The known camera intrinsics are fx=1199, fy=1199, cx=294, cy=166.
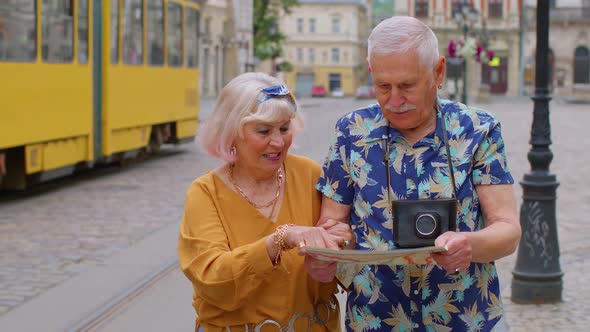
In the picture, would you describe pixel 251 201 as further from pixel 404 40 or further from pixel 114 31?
pixel 114 31

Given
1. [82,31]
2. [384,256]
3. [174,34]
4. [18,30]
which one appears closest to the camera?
[384,256]

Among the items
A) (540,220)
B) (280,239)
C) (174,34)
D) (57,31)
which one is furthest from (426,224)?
(174,34)

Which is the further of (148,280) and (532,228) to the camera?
(148,280)

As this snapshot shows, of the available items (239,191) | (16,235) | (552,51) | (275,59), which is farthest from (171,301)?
(552,51)

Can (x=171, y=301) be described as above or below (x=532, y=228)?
below

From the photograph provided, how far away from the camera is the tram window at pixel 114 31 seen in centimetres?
1850

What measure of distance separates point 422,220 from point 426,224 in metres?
0.01

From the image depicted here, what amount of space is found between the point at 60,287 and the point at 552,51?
91111 mm

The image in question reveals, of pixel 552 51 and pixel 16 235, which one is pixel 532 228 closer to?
pixel 16 235

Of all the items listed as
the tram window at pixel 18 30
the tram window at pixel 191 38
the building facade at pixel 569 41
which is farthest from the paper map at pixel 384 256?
the building facade at pixel 569 41

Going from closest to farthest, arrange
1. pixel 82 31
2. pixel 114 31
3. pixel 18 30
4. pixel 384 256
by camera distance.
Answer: pixel 384 256, pixel 18 30, pixel 82 31, pixel 114 31

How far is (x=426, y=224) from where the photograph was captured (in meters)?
3.12

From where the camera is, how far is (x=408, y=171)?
328cm

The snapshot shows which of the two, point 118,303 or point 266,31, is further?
point 266,31
